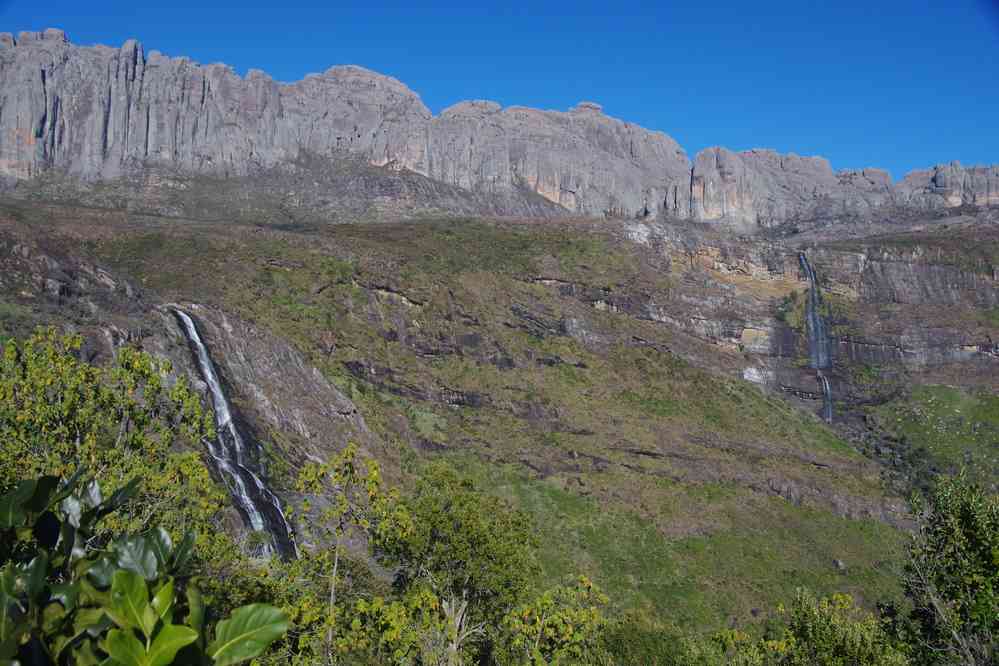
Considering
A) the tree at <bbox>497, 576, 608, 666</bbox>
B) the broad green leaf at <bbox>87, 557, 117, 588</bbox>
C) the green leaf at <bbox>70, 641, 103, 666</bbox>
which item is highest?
the broad green leaf at <bbox>87, 557, 117, 588</bbox>

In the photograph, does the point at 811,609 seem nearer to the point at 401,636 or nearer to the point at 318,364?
the point at 401,636

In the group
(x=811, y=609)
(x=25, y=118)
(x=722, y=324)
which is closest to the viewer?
(x=811, y=609)

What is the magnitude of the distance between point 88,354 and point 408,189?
13531cm

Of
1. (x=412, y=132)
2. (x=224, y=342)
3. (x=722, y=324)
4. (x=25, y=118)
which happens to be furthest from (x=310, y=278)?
(x=412, y=132)

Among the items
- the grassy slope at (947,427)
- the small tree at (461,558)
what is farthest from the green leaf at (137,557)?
the grassy slope at (947,427)

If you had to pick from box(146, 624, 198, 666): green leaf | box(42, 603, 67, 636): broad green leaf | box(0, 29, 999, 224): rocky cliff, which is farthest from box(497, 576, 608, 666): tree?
box(0, 29, 999, 224): rocky cliff

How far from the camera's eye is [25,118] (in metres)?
144

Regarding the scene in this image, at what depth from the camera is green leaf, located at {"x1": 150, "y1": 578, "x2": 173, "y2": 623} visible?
2.84 meters

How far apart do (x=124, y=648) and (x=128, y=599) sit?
0.20m

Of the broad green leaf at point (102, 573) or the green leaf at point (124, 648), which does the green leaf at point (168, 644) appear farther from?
the broad green leaf at point (102, 573)

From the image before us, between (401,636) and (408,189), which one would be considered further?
(408,189)

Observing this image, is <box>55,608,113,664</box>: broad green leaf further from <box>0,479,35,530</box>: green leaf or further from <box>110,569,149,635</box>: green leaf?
<box>0,479,35,530</box>: green leaf

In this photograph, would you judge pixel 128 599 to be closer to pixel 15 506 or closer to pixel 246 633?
pixel 246 633

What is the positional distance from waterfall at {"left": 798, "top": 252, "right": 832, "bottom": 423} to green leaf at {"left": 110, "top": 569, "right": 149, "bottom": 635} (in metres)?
88.9
